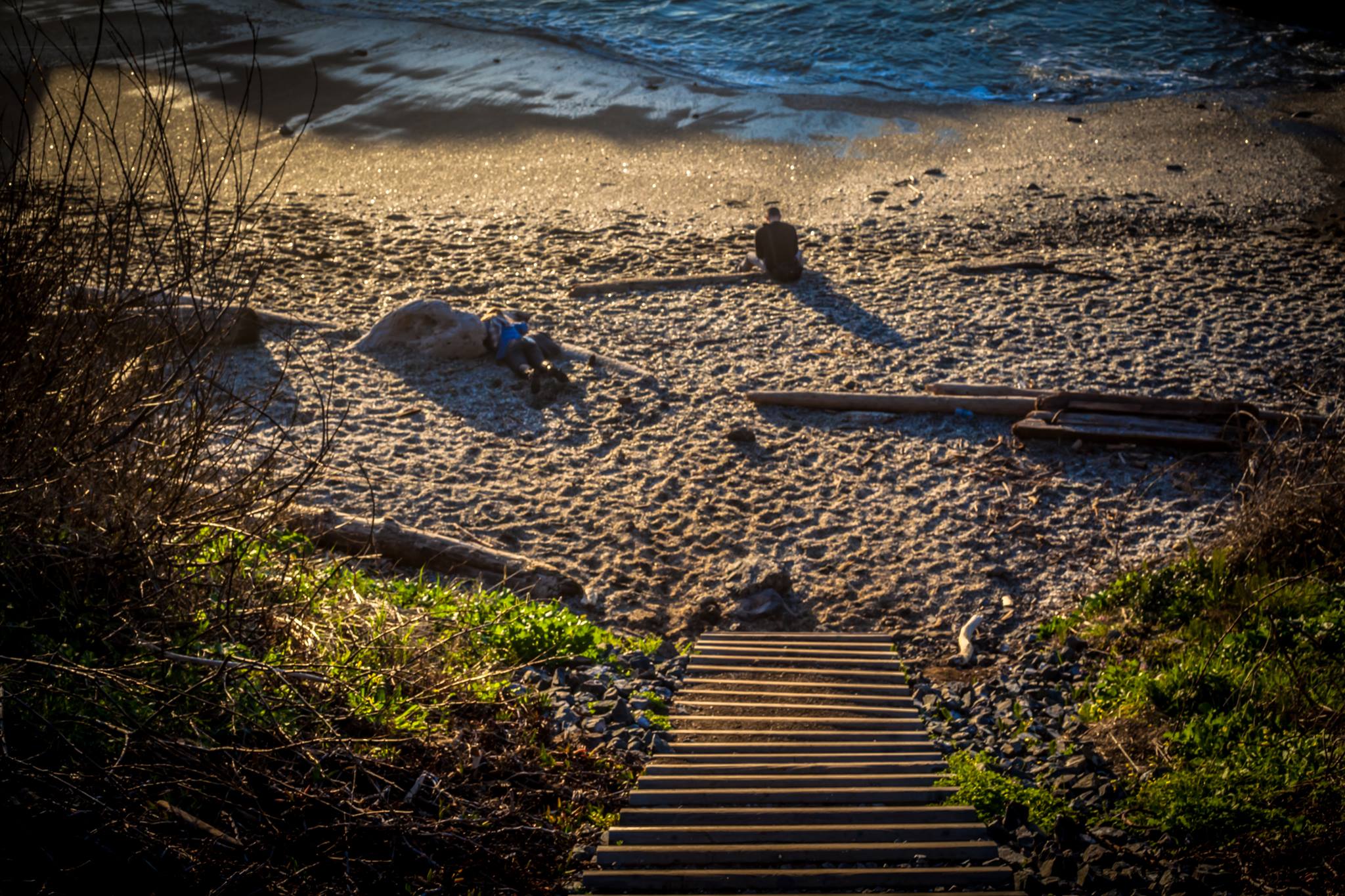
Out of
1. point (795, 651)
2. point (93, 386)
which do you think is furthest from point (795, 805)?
point (93, 386)

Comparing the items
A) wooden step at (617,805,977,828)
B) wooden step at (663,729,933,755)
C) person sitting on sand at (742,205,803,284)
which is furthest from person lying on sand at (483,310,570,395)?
wooden step at (617,805,977,828)

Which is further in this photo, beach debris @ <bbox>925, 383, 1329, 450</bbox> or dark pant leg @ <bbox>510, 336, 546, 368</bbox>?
dark pant leg @ <bbox>510, 336, 546, 368</bbox>

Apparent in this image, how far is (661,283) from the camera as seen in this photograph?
11023mm

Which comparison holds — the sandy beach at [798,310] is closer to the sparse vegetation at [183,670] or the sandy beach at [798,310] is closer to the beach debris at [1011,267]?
the beach debris at [1011,267]

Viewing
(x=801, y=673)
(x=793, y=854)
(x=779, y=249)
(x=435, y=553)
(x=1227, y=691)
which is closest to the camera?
(x=793, y=854)

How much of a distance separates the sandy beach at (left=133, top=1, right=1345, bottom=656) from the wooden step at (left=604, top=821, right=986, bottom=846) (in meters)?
2.62

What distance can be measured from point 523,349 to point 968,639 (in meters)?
4.89

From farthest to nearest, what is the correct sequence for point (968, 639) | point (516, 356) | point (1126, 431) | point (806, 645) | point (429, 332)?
1. point (429, 332)
2. point (516, 356)
3. point (1126, 431)
4. point (968, 639)
5. point (806, 645)

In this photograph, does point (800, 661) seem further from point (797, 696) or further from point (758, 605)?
point (758, 605)

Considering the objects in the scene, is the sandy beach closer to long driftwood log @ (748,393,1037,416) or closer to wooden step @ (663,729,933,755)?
long driftwood log @ (748,393,1037,416)

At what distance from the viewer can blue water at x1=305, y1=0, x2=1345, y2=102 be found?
19.6 meters

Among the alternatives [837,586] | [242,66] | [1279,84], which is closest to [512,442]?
[837,586]

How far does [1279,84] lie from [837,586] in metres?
17.6

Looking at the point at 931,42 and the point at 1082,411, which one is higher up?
the point at 931,42
